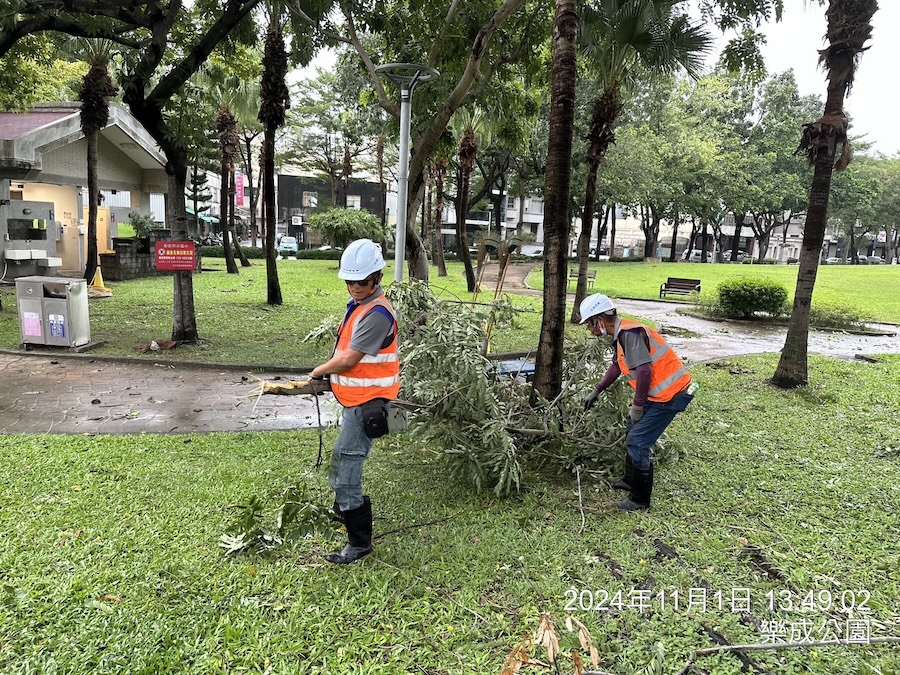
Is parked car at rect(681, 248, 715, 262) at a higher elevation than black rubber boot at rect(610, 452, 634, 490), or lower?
higher

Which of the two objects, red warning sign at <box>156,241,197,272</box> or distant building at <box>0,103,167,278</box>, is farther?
distant building at <box>0,103,167,278</box>

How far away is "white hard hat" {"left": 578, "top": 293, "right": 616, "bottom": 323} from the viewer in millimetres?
4148

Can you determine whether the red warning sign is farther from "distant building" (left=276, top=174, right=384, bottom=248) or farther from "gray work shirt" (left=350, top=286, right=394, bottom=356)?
"distant building" (left=276, top=174, right=384, bottom=248)

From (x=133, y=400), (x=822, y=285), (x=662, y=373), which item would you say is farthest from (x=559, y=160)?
(x=822, y=285)

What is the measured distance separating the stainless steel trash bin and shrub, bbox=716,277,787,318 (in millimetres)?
14665

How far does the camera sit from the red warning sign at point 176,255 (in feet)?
29.0

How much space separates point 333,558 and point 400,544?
0.44 meters

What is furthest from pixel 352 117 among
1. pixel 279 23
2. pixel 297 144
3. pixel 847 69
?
pixel 847 69

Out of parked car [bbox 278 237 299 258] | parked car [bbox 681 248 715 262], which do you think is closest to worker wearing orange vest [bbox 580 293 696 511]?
parked car [bbox 278 237 299 258]

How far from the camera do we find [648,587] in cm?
329

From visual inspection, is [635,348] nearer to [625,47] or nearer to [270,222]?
[625,47]

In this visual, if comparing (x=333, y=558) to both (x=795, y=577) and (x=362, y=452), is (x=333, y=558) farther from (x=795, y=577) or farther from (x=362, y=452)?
(x=795, y=577)

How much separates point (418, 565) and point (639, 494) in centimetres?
172

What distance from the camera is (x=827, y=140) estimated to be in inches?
300
